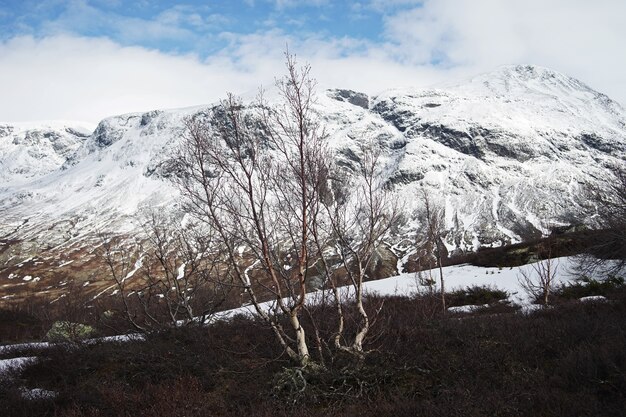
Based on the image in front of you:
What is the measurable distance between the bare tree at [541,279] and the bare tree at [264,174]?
1381 cm

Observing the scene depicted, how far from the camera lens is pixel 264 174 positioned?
9.25 m

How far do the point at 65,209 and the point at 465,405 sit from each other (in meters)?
227

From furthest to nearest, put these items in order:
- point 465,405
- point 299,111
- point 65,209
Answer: point 65,209, point 299,111, point 465,405

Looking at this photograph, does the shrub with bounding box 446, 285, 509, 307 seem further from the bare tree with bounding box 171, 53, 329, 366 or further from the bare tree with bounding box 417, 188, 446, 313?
the bare tree with bounding box 171, 53, 329, 366

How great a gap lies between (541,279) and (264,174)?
51.2 feet

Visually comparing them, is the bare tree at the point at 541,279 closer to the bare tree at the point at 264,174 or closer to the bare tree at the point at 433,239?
the bare tree at the point at 433,239

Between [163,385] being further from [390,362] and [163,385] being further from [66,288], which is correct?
[66,288]

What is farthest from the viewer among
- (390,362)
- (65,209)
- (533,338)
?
(65,209)

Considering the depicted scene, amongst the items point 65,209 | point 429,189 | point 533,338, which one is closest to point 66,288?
point 65,209

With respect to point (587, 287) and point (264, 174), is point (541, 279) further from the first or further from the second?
point (264, 174)

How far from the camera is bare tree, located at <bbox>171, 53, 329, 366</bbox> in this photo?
8.73 m

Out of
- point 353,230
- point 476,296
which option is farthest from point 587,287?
point 353,230

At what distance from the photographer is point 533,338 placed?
1019cm

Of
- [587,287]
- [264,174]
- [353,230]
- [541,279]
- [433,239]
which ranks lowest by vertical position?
[587,287]
